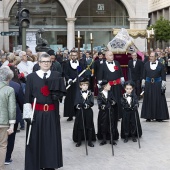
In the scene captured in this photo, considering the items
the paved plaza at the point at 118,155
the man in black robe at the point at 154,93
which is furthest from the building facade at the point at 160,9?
the paved plaza at the point at 118,155

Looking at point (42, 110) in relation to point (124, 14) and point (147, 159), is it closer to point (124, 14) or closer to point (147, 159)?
point (147, 159)

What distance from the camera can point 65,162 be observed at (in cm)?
849

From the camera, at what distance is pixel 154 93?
12.8 metres

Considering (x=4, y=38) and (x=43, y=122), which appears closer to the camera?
(x=43, y=122)

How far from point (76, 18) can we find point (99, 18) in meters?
1.77

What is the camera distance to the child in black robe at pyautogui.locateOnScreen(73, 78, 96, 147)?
9594 millimetres

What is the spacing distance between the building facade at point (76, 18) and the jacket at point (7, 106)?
26.3 metres

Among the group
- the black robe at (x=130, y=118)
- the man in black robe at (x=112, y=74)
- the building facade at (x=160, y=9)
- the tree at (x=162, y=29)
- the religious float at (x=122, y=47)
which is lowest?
the black robe at (x=130, y=118)

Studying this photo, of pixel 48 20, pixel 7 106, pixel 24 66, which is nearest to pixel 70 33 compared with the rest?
pixel 48 20

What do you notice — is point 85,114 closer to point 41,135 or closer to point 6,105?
point 41,135

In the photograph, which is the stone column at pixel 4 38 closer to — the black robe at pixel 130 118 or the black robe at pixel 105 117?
the black robe at pixel 130 118

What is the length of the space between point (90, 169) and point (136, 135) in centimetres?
260

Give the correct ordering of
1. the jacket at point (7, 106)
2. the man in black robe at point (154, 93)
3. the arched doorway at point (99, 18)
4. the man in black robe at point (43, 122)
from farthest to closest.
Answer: the arched doorway at point (99, 18), the man in black robe at point (154, 93), the man in black robe at point (43, 122), the jacket at point (7, 106)

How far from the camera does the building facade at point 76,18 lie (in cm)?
3378
